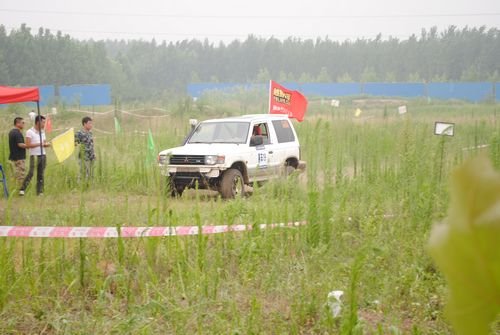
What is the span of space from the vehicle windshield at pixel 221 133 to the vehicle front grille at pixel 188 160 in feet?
2.86

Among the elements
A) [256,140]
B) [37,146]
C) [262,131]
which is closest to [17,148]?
[37,146]

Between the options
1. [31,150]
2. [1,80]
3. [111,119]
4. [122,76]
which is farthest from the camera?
[122,76]

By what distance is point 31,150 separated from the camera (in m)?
12.5

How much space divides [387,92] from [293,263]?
48172 millimetres

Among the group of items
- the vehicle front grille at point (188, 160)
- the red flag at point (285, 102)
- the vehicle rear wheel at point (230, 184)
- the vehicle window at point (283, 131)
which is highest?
the red flag at point (285, 102)

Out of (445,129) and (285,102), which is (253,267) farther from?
(285,102)

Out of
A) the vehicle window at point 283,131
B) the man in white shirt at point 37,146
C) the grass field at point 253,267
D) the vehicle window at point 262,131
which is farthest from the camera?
the vehicle window at point 283,131

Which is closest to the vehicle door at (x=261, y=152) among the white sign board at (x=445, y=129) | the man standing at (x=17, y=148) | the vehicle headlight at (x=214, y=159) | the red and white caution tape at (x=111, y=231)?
the vehicle headlight at (x=214, y=159)

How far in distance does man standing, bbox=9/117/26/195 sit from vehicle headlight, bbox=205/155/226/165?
3.45 m

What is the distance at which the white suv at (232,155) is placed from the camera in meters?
12.1

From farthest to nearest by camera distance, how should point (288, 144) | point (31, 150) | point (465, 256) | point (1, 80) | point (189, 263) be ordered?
point (1, 80)
point (288, 144)
point (31, 150)
point (189, 263)
point (465, 256)

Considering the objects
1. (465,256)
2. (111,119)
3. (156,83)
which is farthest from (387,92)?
(465,256)

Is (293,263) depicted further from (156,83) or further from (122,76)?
(156,83)

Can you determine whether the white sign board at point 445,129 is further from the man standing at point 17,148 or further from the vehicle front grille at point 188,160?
the man standing at point 17,148
